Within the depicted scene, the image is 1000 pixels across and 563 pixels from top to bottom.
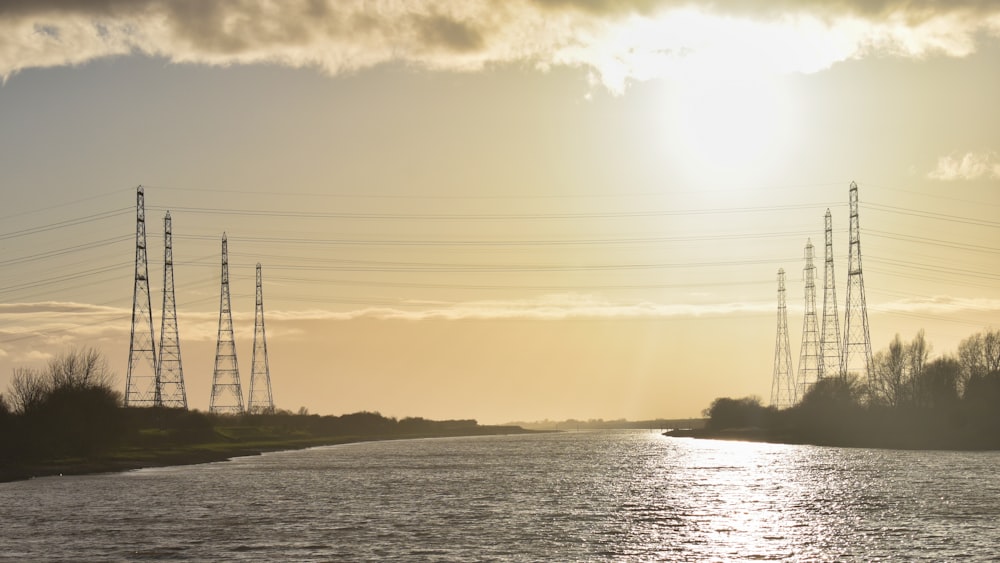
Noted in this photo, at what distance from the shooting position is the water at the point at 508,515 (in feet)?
197

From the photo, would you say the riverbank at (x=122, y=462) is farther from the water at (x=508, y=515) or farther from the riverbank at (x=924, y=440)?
the riverbank at (x=924, y=440)

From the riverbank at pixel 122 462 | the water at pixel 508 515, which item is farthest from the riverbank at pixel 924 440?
the riverbank at pixel 122 462

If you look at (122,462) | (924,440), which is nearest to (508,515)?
(122,462)

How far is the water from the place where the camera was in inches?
Result: 2359

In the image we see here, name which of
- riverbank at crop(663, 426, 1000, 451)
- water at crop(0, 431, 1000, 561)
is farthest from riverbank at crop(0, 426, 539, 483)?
riverbank at crop(663, 426, 1000, 451)

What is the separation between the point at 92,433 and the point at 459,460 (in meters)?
62.0

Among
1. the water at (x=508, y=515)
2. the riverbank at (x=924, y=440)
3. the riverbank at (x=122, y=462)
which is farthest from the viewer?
the riverbank at (x=924, y=440)

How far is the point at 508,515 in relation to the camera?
80.0m

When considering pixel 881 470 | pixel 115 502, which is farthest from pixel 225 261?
pixel 881 470

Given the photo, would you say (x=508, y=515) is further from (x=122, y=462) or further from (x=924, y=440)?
(x=924, y=440)

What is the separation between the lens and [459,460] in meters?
179

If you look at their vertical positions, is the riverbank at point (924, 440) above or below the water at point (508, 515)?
below

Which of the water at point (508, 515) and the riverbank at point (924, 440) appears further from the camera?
the riverbank at point (924, 440)

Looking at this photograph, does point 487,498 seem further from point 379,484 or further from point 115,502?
point 115,502
